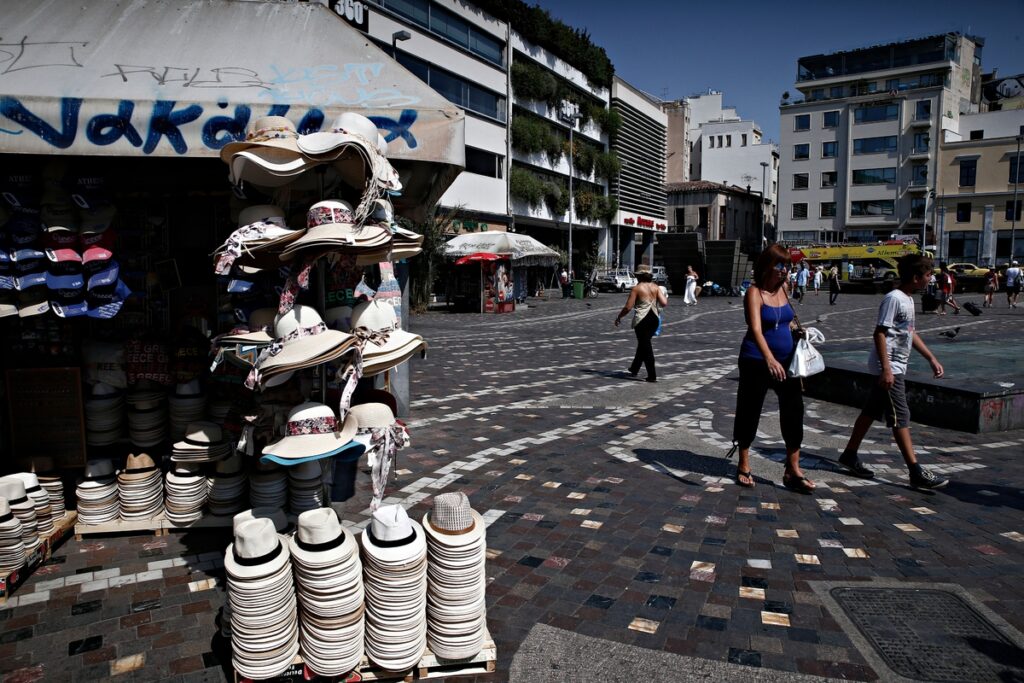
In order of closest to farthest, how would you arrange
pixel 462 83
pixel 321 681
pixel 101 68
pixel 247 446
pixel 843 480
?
pixel 321 681, pixel 247 446, pixel 101 68, pixel 843 480, pixel 462 83

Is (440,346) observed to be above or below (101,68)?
below

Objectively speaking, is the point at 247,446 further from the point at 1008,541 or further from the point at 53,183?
the point at 1008,541

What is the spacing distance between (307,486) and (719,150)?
84.1m

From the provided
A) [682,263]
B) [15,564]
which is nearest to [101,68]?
[15,564]

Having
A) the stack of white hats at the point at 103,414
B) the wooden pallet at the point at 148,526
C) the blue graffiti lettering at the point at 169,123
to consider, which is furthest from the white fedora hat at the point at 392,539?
the stack of white hats at the point at 103,414

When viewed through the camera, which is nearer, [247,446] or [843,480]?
[247,446]

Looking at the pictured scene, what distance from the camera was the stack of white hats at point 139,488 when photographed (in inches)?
190

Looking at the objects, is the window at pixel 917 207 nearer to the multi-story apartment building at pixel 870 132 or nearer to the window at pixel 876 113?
the multi-story apartment building at pixel 870 132

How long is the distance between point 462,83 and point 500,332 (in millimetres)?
17631

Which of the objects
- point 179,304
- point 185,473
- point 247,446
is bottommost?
point 185,473

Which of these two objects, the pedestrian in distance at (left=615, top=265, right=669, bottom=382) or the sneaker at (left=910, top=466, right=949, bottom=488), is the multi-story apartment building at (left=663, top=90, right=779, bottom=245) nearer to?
the pedestrian in distance at (left=615, top=265, right=669, bottom=382)

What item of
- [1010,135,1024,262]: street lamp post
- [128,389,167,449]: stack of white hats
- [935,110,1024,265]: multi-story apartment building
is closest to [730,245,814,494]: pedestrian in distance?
[128,389,167,449]: stack of white hats

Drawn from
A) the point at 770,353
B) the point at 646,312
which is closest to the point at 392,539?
the point at 770,353

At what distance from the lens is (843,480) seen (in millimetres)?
5969
